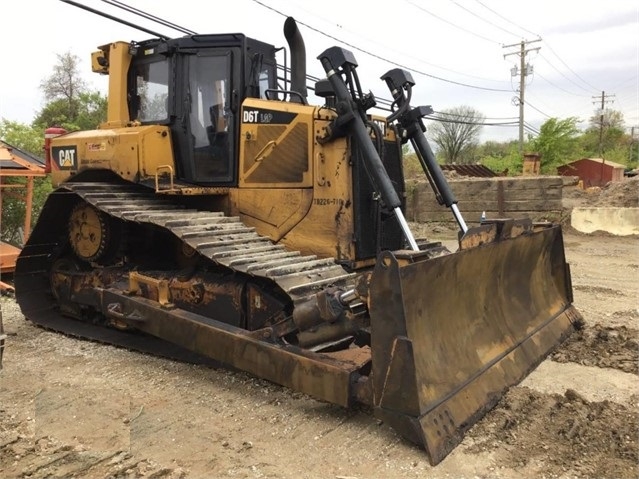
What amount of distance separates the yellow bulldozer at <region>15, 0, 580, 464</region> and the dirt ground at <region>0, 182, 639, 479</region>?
19cm

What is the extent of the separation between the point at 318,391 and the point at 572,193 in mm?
17671

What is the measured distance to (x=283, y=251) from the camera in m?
4.80

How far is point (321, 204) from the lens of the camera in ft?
16.5

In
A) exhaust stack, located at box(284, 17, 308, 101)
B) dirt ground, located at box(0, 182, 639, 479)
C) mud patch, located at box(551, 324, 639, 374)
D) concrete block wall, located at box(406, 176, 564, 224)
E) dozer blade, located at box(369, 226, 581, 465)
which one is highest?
exhaust stack, located at box(284, 17, 308, 101)

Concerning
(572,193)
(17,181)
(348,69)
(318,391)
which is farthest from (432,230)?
(318,391)

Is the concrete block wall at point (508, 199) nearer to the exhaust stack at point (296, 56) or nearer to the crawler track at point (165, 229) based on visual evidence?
the exhaust stack at point (296, 56)

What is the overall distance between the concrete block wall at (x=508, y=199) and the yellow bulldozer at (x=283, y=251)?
857cm

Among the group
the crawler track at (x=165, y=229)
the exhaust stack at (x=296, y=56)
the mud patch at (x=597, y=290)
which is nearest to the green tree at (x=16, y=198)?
the crawler track at (x=165, y=229)

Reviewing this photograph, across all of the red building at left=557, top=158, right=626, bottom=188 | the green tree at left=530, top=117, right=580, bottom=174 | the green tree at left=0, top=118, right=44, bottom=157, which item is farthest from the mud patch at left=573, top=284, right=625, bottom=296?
the red building at left=557, top=158, right=626, bottom=188

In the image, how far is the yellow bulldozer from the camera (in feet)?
11.6

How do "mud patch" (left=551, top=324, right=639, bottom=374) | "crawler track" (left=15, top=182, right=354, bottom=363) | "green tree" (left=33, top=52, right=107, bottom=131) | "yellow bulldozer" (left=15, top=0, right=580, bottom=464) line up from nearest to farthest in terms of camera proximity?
1. "yellow bulldozer" (left=15, top=0, right=580, bottom=464)
2. "crawler track" (left=15, top=182, right=354, bottom=363)
3. "mud patch" (left=551, top=324, right=639, bottom=374)
4. "green tree" (left=33, top=52, right=107, bottom=131)

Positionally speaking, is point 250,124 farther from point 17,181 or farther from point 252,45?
point 17,181

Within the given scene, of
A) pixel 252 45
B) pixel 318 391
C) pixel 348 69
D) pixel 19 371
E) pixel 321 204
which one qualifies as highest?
pixel 252 45

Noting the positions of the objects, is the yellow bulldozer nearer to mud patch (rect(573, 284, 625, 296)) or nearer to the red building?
mud patch (rect(573, 284, 625, 296))
